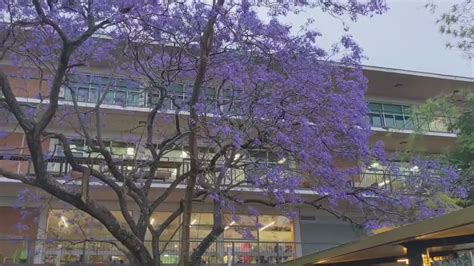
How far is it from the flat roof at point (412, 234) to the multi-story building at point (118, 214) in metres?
6.36

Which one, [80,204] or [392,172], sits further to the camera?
[392,172]

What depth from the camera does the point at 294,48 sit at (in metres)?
12.6

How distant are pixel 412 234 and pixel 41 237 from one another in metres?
14.5

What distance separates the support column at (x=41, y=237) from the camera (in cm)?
1684

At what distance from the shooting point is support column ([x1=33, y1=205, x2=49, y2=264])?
16844 mm

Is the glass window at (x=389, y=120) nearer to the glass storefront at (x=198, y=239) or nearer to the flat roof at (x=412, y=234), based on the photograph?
the glass storefront at (x=198, y=239)

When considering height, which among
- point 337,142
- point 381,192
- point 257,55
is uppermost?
point 257,55

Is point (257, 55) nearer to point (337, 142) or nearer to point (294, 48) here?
point (294, 48)

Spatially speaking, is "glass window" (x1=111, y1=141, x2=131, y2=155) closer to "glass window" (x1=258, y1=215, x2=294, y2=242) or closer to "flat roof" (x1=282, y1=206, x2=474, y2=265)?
"glass window" (x1=258, y1=215, x2=294, y2=242)

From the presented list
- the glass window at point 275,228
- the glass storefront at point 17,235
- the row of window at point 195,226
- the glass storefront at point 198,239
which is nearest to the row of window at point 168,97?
the glass storefront at point 198,239

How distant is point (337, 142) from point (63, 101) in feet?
32.8

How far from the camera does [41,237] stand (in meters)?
18.2

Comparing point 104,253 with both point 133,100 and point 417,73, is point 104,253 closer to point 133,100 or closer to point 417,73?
point 133,100

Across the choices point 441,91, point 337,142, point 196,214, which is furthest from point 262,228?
point 441,91
